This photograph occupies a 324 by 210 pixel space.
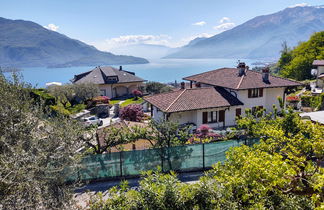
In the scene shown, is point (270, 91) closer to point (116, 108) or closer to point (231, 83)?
point (231, 83)

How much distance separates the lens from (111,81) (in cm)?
5053

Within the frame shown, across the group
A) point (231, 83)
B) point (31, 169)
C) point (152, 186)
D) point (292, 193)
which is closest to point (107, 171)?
point (31, 169)

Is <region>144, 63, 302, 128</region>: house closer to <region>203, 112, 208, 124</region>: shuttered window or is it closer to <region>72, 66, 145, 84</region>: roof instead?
<region>203, 112, 208, 124</region>: shuttered window

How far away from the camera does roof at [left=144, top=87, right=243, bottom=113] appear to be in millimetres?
22828

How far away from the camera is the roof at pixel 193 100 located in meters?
22.8

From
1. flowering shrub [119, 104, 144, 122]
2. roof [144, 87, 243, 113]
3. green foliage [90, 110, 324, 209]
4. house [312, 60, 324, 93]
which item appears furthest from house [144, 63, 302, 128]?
house [312, 60, 324, 93]

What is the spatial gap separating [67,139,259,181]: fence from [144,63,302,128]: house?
8197 mm

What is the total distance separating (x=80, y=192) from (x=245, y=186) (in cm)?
960

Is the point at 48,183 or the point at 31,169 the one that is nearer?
the point at 31,169

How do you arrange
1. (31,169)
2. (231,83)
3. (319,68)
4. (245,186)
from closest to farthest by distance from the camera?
(245,186)
(31,169)
(231,83)
(319,68)

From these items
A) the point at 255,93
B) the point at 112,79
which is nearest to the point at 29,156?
the point at 255,93

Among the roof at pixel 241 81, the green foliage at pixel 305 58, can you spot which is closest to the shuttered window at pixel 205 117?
the roof at pixel 241 81

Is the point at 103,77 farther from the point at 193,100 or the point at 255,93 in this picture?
the point at 255,93

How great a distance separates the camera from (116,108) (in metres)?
36.4
